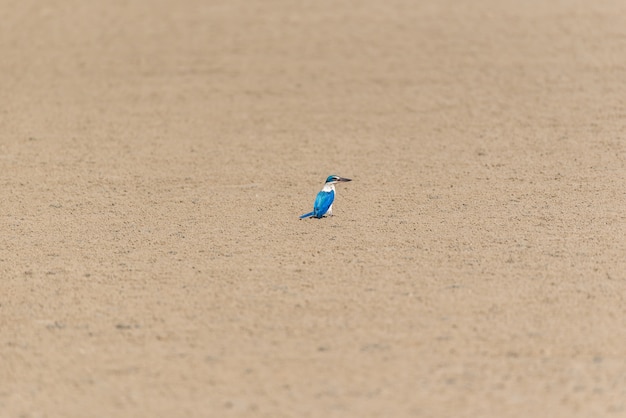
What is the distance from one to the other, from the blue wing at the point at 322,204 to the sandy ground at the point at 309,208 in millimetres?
164

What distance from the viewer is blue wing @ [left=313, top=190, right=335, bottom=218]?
8.73 meters

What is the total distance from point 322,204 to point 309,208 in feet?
Result: 2.07

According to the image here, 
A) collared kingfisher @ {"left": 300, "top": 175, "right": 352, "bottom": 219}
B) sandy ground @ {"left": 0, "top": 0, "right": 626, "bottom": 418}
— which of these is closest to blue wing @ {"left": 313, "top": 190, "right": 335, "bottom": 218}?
collared kingfisher @ {"left": 300, "top": 175, "right": 352, "bottom": 219}

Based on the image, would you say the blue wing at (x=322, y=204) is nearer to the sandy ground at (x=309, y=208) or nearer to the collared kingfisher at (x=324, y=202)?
the collared kingfisher at (x=324, y=202)

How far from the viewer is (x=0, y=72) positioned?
14625 millimetres

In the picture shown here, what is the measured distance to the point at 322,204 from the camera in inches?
344

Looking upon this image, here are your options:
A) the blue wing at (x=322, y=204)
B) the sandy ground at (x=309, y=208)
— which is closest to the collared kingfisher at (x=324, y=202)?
the blue wing at (x=322, y=204)

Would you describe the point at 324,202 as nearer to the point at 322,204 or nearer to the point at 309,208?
the point at 322,204

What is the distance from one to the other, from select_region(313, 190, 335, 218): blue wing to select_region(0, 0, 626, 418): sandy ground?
164 millimetres

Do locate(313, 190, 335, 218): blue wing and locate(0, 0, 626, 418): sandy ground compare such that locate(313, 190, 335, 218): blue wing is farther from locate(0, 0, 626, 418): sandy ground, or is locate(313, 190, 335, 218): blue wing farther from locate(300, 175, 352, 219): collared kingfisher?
locate(0, 0, 626, 418): sandy ground

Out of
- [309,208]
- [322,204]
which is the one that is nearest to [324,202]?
[322,204]

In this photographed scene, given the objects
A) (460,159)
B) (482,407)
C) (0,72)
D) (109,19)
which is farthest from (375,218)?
(109,19)

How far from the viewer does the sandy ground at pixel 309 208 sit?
5926 millimetres

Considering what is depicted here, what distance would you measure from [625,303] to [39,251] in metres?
4.87
